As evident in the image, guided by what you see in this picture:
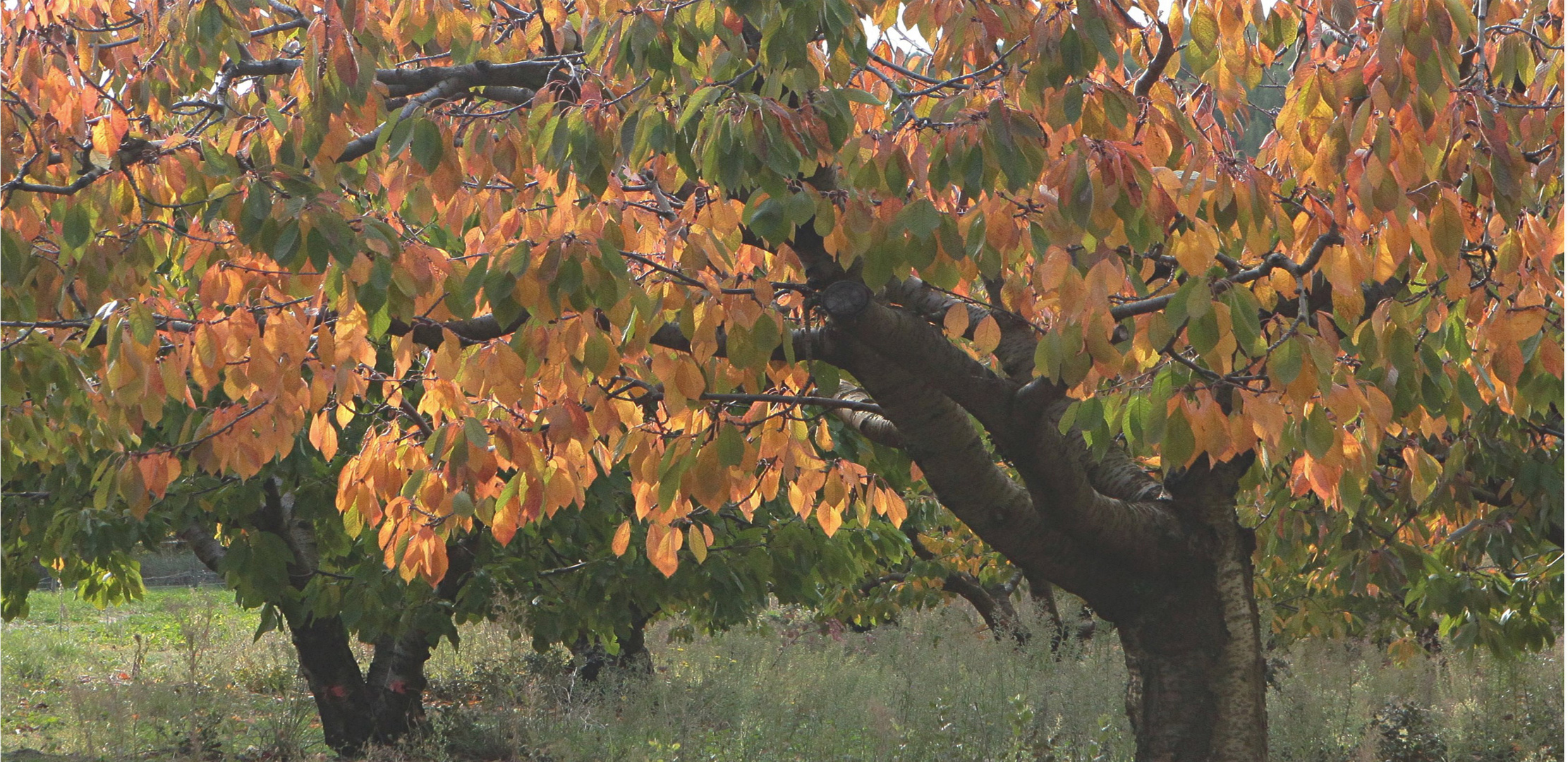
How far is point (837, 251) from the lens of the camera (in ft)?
10.0

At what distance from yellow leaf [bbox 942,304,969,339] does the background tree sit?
0.01 m

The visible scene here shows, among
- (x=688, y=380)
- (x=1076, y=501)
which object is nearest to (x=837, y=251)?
(x=688, y=380)

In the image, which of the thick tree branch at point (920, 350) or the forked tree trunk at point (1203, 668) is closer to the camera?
the thick tree branch at point (920, 350)

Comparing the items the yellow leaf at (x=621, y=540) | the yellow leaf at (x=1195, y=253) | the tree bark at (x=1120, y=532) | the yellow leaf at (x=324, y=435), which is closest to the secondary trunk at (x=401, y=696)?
the yellow leaf at (x=324, y=435)

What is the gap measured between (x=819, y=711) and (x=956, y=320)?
18.5 ft

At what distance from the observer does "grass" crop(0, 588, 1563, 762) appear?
7.09 meters

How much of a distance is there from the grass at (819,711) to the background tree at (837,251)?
8.82ft

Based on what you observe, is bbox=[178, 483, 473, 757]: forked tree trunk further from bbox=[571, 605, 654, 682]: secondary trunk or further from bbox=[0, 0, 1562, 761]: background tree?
bbox=[0, 0, 1562, 761]: background tree

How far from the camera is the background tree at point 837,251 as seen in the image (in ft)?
8.30

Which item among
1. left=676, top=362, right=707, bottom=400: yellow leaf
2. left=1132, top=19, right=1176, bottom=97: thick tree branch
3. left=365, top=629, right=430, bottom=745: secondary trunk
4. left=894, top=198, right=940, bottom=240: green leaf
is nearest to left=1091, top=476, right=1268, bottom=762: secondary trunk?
left=1132, top=19, right=1176, bottom=97: thick tree branch

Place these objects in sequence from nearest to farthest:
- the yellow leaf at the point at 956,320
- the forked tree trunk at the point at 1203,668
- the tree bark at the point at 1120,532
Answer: the yellow leaf at the point at 956,320 < the tree bark at the point at 1120,532 < the forked tree trunk at the point at 1203,668

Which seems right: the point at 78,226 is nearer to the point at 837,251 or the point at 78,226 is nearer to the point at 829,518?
the point at 837,251

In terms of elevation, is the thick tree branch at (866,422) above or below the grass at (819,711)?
above

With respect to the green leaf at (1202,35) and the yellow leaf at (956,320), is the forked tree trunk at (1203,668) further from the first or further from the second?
the green leaf at (1202,35)
